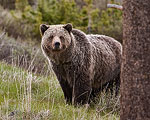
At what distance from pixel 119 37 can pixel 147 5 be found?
12.6 m

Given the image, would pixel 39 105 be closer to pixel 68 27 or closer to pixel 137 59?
pixel 68 27

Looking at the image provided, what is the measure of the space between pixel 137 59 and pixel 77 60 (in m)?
2.74

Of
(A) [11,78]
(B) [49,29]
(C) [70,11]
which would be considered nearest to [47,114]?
(B) [49,29]

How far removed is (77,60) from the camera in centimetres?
617

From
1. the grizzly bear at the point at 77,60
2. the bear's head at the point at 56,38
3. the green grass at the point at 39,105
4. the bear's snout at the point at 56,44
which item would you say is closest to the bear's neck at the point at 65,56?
the grizzly bear at the point at 77,60

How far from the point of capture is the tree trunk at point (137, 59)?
3.44 metres

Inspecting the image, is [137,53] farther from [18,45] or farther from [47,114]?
[18,45]

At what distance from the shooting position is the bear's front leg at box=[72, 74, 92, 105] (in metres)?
6.18

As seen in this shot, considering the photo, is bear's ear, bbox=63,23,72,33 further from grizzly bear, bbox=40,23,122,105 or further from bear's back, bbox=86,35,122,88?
bear's back, bbox=86,35,122,88

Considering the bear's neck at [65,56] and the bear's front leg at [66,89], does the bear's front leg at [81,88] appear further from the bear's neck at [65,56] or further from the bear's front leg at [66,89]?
the bear's neck at [65,56]

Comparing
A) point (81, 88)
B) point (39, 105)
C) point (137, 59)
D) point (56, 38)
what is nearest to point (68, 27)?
point (56, 38)

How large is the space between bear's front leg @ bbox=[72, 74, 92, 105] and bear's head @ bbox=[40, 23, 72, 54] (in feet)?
2.30

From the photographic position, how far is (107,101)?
252 inches

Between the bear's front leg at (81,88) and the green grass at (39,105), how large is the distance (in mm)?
179
